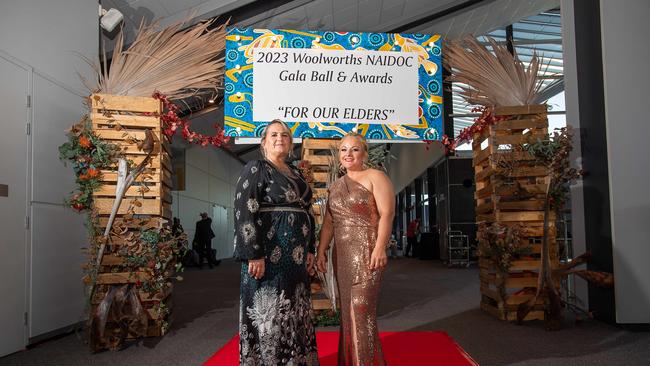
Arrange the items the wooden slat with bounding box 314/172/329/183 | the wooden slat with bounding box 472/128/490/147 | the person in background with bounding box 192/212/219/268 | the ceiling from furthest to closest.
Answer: the person in background with bounding box 192/212/219/268, the ceiling, the wooden slat with bounding box 472/128/490/147, the wooden slat with bounding box 314/172/329/183

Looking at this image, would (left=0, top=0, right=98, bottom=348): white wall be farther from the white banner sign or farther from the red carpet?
the white banner sign

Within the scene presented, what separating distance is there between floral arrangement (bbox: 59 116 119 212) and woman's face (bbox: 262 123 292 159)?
2098 millimetres

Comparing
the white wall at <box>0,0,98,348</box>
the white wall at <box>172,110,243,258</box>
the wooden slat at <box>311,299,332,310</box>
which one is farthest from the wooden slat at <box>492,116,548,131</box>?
the white wall at <box>172,110,243,258</box>

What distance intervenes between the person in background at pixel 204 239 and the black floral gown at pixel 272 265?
36.3ft

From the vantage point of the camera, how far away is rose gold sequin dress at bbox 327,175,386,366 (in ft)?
9.30

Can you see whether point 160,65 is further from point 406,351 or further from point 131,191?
point 406,351

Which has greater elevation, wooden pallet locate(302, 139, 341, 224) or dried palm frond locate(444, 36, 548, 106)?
dried palm frond locate(444, 36, 548, 106)

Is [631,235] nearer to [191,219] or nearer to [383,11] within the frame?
[383,11]

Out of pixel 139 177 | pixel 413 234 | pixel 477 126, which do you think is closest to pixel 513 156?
pixel 477 126

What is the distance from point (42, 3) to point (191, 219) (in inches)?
428

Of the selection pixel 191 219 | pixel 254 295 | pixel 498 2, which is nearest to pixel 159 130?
pixel 254 295

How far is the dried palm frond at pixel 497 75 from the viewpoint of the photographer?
5.25 m

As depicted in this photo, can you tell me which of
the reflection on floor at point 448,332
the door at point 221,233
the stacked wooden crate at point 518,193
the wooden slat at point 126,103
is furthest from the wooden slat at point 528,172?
the door at point 221,233

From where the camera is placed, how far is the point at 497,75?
5.28 m
